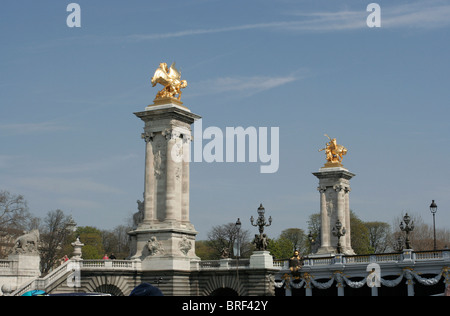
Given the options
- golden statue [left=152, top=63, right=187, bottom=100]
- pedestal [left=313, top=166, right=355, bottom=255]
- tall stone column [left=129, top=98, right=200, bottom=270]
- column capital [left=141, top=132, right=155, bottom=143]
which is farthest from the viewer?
pedestal [left=313, top=166, right=355, bottom=255]

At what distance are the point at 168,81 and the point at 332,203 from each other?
30.6m

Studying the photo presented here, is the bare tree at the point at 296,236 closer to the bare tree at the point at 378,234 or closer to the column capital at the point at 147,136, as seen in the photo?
the bare tree at the point at 378,234

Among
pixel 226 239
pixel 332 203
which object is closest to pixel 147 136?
pixel 332 203

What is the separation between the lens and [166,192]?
51.0m

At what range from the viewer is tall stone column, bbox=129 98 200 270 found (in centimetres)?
4988

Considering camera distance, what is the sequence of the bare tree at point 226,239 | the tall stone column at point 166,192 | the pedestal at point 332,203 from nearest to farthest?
the tall stone column at point 166,192
the pedestal at point 332,203
the bare tree at point 226,239

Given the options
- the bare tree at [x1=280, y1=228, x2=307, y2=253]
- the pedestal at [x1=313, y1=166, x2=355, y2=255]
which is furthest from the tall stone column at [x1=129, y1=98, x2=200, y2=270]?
the bare tree at [x1=280, y1=228, x2=307, y2=253]

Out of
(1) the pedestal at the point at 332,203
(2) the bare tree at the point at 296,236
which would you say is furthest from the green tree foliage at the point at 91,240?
(1) the pedestal at the point at 332,203

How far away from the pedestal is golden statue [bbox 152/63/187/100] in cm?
2843

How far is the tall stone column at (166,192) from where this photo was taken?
164 feet

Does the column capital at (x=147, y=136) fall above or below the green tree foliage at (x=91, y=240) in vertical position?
above

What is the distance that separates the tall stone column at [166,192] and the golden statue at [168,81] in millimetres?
910

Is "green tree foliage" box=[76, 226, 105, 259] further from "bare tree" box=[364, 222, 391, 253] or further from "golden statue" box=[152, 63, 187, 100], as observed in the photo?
"golden statue" box=[152, 63, 187, 100]

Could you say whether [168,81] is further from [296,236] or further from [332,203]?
[296,236]
